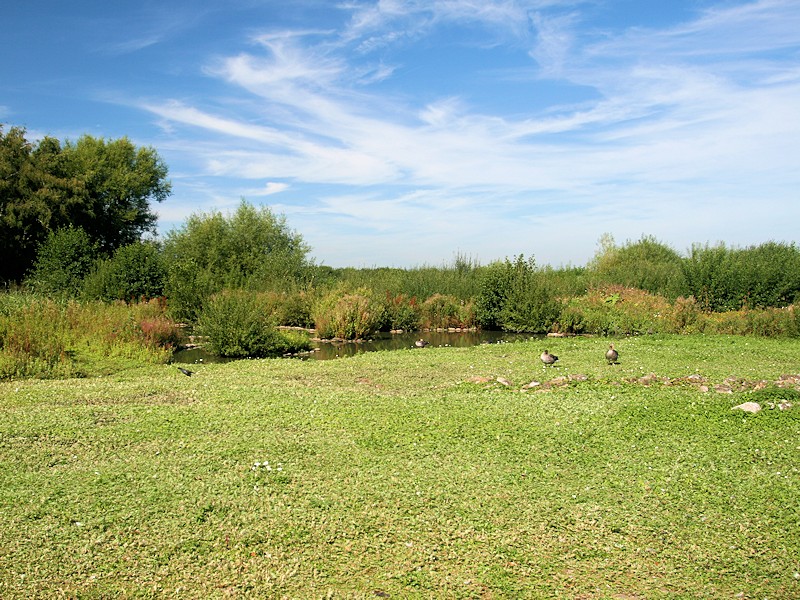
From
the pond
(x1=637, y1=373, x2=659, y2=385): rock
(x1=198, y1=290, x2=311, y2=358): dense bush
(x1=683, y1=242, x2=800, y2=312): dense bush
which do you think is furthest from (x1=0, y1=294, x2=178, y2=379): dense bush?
(x1=683, y1=242, x2=800, y2=312): dense bush

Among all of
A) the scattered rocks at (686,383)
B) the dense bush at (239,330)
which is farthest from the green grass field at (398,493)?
the dense bush at (239,330)

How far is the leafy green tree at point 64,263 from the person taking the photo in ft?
72.0

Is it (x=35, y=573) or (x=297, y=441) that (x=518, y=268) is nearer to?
(x=297, y=441)

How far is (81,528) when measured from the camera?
449 centimetres

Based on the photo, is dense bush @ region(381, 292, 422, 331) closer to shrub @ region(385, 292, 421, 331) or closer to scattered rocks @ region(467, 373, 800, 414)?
shrub @ region(385, 292, 421, 331)

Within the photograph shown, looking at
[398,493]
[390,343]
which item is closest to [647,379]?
[398,493]

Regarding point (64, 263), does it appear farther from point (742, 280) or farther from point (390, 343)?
point (742, 280)

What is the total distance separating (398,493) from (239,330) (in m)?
10.6

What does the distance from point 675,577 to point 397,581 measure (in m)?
1.81

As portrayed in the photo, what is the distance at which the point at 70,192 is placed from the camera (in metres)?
34.3

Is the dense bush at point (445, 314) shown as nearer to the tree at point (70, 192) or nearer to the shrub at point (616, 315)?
the shrub at point (616, 315)

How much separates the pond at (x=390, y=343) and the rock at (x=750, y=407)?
997 centimetres

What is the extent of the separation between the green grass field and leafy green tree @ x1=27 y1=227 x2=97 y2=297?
47.4 ft

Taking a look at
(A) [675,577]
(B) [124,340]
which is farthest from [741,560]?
(B) [124,340]
